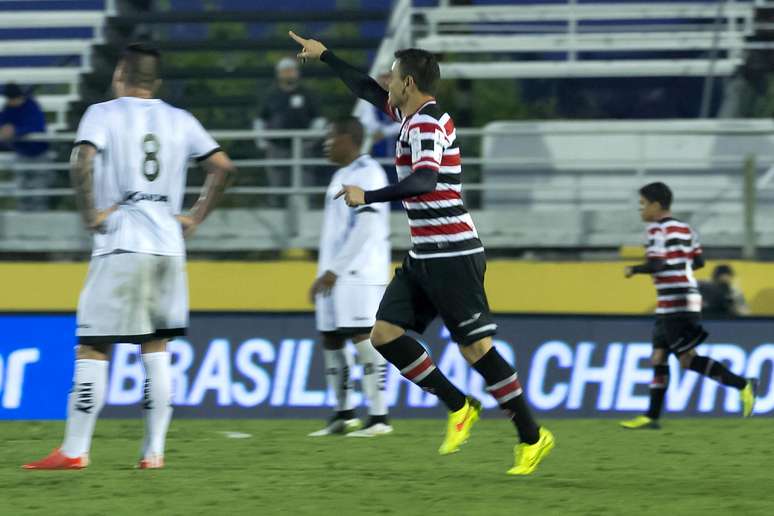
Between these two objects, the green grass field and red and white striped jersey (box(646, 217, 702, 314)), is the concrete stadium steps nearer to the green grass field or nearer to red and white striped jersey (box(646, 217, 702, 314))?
red and white striped jersey (box(646, 217, 702, 314))

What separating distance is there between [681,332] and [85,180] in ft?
18.3

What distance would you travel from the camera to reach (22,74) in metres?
18.4

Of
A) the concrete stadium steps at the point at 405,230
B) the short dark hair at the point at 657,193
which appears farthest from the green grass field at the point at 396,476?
the concrete stadium steps at the point at 405,230

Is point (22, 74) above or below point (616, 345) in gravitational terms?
above

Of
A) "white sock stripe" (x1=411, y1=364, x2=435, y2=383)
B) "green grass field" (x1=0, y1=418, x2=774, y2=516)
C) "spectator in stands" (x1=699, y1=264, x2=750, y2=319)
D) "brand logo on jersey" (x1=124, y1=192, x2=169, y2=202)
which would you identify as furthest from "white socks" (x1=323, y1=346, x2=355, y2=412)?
"spectator in stands" (x1=699, y1=264, x2=750, y2=319)

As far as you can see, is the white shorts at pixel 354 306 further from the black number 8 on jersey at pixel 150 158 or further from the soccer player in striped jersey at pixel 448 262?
the black number 8 on jersey at pixel 150 158

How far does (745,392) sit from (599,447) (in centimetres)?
239

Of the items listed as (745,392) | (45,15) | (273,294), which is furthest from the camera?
(45,15)

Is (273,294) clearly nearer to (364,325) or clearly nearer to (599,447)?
(364,325)

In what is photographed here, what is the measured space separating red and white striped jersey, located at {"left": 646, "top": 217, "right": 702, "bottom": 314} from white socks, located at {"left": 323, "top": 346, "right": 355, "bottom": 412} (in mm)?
2506

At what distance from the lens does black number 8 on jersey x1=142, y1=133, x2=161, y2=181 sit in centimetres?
746

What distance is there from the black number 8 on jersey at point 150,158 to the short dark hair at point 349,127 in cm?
289

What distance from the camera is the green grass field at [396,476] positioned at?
656 centimetres

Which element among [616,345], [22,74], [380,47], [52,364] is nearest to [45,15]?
[22,74]
